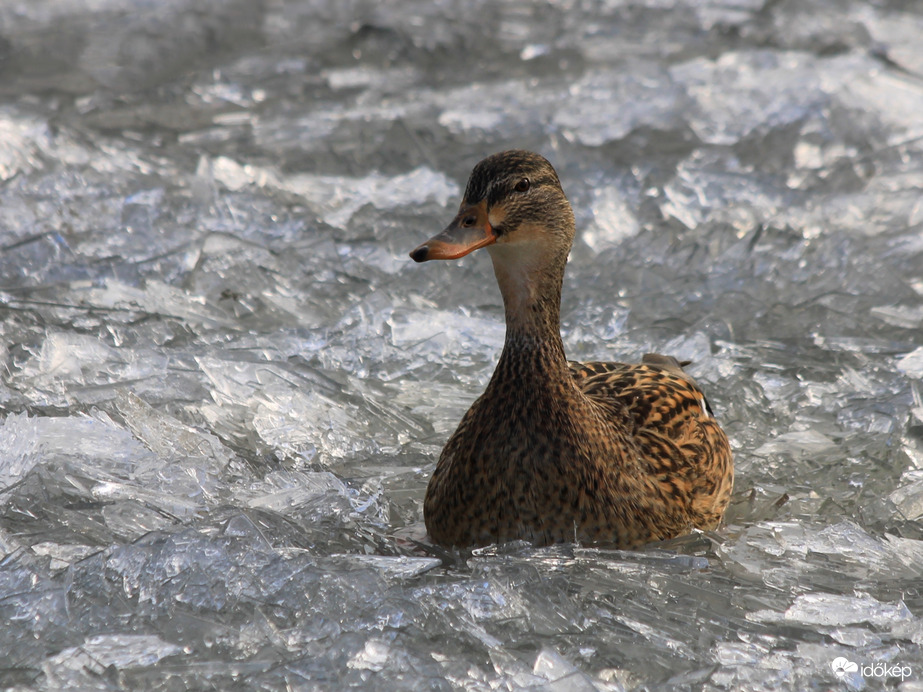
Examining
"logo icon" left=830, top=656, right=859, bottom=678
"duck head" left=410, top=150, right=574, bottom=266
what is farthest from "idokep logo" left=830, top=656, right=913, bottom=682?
"duck head" left=410, top=150, right=574, bottom=266

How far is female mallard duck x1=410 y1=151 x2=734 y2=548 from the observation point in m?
3.08

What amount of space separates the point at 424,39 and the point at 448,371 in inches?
172

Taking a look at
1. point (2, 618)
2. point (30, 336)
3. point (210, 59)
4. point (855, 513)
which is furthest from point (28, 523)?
point (210, 59)

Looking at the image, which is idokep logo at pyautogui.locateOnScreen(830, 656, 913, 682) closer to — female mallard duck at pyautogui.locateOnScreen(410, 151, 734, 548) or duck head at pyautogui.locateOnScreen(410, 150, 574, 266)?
female mallard duck at pyautogui.locateOnScreen(410, 151, 734, 548)

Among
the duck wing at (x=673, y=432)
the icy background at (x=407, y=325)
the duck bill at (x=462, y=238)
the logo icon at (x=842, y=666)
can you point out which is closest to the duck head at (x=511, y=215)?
the duck bill at (x=462, y=238)

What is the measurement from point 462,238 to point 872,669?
1.45 m

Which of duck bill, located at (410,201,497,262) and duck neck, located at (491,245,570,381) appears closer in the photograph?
duck bill, located at (410,201,497,262)

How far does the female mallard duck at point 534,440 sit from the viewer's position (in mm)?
3076

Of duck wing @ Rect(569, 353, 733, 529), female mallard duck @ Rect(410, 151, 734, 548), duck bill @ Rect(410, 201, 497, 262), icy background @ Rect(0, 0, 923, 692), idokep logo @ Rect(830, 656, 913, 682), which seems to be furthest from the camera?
duck wing @ Rect(569, 353, 733, 529)

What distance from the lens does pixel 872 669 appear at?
263 cm

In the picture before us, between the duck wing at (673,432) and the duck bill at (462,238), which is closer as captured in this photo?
the duck bill at (462,238)

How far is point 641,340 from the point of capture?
4.70 metres

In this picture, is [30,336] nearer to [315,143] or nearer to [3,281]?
[3,281]

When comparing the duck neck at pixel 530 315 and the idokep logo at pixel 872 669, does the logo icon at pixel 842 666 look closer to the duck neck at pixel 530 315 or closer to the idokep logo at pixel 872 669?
the idokep logo at pixel 872 669
